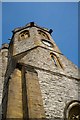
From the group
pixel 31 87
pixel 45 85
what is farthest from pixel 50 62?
pixel 31 87

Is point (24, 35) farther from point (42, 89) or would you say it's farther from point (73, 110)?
point (73, 110)

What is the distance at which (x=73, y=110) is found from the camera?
37.9 ft

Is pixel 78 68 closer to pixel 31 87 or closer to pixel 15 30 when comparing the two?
pixel 31 87

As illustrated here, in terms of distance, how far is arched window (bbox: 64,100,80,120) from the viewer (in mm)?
11083

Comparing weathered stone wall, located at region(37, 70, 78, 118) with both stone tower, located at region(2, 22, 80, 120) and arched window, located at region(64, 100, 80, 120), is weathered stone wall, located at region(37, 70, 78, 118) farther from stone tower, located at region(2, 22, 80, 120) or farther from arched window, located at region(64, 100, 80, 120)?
arched window, located at region(64, 100, 80, 120)

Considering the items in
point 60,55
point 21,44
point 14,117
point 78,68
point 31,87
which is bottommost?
point 14,117

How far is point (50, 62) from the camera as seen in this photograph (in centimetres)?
1513

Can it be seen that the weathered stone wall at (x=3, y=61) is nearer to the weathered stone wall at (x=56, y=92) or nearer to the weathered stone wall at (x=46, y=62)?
the weathered stone wall at (x=46, y=62)

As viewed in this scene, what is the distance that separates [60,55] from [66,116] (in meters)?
7.08

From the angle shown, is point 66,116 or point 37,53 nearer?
point 66,116

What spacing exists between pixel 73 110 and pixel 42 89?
1707 mm

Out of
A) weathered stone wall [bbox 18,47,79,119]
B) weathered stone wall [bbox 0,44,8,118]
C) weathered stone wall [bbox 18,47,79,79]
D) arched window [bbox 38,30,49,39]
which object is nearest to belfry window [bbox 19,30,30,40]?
arched window [bbox 38,30,49,39]

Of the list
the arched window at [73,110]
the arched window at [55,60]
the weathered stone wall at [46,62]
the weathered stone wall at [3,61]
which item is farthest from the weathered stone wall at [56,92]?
the weathered stone wall at [3,61]

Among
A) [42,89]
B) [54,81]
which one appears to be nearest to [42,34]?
[54,81]
